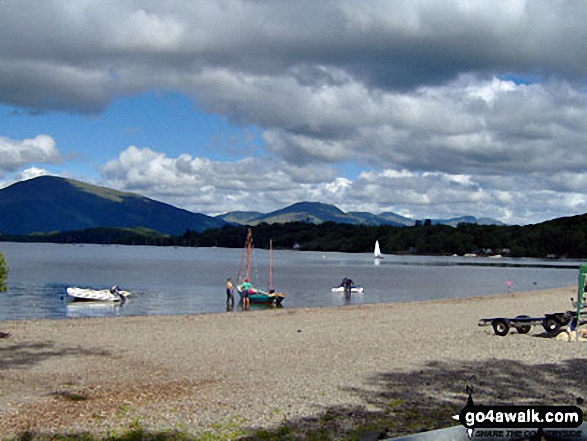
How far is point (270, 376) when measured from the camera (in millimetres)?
15320

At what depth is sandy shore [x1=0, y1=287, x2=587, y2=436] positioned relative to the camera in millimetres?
10648

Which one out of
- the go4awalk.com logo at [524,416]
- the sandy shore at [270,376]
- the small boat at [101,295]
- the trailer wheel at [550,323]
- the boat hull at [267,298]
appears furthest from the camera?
the small boat at [101,295]

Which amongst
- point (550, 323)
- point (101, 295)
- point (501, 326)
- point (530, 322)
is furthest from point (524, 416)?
point (101, 295)

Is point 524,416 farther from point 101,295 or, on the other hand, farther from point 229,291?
point 101,295

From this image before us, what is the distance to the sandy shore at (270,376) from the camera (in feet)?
34.9

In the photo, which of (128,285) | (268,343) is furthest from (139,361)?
(128,285)

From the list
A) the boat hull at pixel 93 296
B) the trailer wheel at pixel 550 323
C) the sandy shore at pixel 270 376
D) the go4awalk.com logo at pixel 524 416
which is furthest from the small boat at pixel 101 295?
the go4awalk.com logo at pixel 524 416

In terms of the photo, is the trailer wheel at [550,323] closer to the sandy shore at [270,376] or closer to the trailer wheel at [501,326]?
the sandy shore at [270,376]

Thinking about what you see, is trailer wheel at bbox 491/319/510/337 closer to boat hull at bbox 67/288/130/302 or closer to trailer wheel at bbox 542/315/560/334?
trailer wheel at bbox 542/315/560/334

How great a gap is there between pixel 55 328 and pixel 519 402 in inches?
883

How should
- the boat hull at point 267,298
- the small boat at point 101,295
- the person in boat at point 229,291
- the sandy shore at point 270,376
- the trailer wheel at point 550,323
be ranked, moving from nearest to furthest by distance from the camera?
1. the sandy shore at point 270,376
2. the trailer wheel at point 550,323
3. the person in boat at point 229,291
4. the boat hull at point 267,298
5. the small boat at point 101,295

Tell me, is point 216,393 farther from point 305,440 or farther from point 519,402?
point 519,402

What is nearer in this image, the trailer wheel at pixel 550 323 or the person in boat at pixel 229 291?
the trailer wheel at pixel 550 323

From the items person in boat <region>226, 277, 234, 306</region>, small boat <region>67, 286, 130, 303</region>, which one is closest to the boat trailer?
person in boat <region>226, 277, 234, 306</region>
